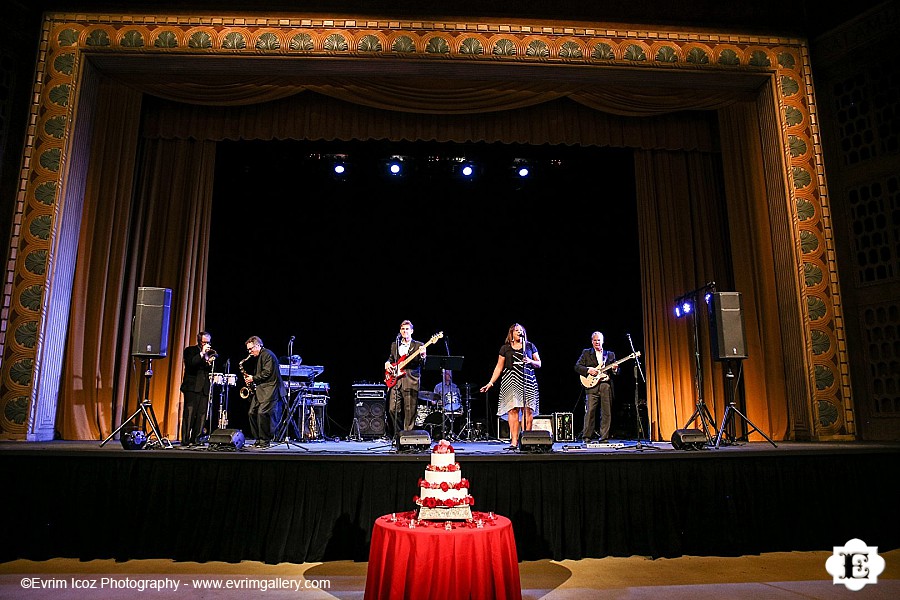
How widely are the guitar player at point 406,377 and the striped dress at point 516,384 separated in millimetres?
1243

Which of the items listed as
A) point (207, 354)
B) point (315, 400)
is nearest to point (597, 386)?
point (315, 400)

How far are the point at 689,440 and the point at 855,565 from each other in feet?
5.47

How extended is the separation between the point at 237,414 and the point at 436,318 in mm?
4144

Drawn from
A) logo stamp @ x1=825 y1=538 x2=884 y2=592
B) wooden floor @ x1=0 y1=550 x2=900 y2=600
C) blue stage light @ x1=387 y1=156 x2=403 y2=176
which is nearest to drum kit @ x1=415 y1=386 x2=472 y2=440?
blue stage light @ x1=387 y1=156 x2=403 y2=176

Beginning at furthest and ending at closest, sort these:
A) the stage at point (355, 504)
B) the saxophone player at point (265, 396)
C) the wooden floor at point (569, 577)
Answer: the saxophone player at point (265, 396)
the stage at point (355, 504)
the wooden floor at point (569, 577)

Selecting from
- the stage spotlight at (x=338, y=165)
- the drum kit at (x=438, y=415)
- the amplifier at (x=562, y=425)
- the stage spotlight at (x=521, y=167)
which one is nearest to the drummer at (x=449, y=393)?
the drum kit at (x=438, y=415)

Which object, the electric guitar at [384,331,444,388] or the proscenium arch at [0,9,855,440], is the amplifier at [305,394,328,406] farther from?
the proscenium arch at [0,9,855,440]

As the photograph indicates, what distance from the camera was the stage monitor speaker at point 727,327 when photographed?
7033mm

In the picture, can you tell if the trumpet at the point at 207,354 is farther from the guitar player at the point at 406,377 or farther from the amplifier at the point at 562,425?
the amplifier at the point at 562,425

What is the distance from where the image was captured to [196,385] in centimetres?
767

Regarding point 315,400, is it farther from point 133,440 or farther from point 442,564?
point 442,564

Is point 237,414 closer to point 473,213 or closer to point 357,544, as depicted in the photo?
point 473,213

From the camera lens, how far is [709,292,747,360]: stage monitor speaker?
7.03m

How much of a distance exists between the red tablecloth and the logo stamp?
290 cm
